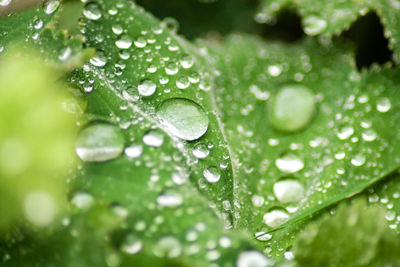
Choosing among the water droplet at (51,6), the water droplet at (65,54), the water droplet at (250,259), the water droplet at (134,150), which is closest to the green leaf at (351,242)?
the water droplet at (250,259)

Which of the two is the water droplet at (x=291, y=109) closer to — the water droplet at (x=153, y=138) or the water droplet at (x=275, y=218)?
the water droplet at (x=275, y=218)

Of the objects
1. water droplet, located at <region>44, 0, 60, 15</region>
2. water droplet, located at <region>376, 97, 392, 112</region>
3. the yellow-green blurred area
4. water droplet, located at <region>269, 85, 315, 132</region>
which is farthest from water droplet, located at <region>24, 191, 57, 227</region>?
water droplet, located at <region>376, 97, 392, 112</region>

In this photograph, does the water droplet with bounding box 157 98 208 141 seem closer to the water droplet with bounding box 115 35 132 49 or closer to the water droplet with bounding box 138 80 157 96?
the water droplet with bounding box 138 80 157 96

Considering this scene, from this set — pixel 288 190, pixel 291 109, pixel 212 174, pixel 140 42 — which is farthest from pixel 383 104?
pixel 140 42

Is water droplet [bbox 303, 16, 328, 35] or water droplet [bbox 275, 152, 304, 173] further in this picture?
water droplet [bbox 303, 16, 328, 35]

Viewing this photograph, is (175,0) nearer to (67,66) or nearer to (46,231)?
(67,66)

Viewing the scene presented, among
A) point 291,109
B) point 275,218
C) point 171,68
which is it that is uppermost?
point 171,68

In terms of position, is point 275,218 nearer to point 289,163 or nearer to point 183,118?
point 289,163
